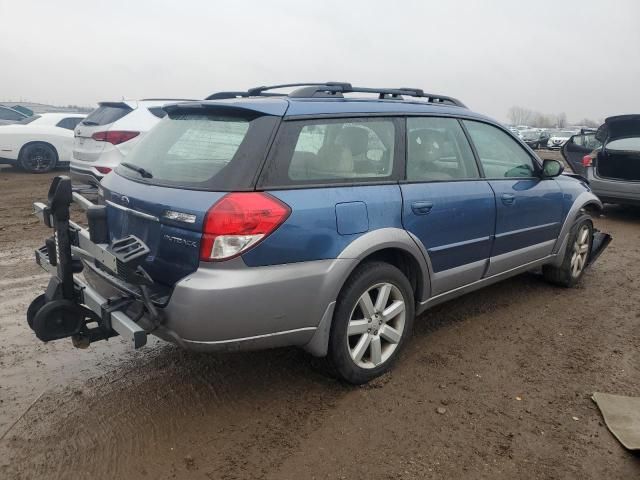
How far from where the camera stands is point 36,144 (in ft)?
39.4

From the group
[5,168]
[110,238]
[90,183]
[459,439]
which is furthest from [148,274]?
[5,168]

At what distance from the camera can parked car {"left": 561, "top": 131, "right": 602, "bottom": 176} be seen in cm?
1031

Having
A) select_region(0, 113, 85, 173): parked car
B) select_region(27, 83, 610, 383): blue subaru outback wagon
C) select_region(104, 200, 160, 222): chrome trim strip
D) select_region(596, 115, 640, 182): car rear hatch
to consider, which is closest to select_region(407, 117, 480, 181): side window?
select_region(27, 83, 610, 383): blue subaru outback wagon

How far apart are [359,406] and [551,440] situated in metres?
1.00

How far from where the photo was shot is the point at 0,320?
4109mm

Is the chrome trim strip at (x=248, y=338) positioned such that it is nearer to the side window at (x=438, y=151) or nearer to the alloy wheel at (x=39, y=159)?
the side window at (x=438, y=151)

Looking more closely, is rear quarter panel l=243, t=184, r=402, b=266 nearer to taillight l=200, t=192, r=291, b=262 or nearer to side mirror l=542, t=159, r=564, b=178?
taillight l=200, t=192, r=291, b=262

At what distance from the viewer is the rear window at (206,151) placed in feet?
8.89

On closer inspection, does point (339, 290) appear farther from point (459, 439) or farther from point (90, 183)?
point (90, 183)

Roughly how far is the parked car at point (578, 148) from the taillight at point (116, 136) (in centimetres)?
793

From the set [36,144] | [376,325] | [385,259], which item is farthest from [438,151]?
[36,144]

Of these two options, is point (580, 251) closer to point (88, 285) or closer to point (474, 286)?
point (474, 286)

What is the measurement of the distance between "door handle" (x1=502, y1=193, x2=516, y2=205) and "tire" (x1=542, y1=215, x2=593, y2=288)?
1175 millimetres

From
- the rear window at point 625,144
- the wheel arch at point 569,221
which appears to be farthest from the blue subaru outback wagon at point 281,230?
the rear window at point 625,144
